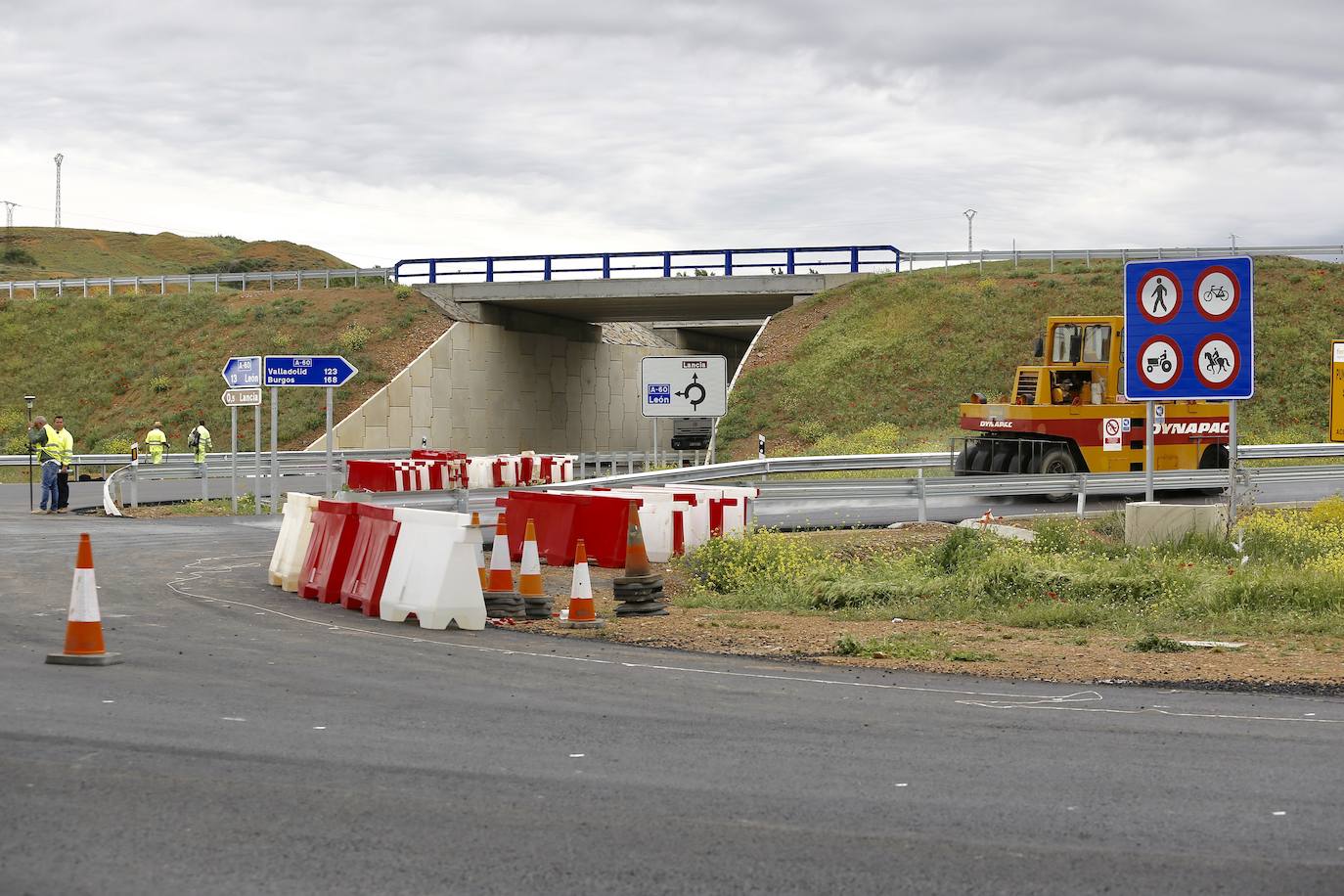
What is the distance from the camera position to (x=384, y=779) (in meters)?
6.85

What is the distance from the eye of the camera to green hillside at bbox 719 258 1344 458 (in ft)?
147

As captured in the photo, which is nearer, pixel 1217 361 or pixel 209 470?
pixel 1217 361

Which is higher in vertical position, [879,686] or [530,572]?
[530,572]

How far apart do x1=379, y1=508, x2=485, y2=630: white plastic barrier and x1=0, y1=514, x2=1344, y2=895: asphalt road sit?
1512mm

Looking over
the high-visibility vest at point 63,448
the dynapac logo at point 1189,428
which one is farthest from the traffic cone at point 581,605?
the high-visibility vest at point 63,448

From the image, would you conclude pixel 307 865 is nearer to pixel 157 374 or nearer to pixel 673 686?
pixel 673 686

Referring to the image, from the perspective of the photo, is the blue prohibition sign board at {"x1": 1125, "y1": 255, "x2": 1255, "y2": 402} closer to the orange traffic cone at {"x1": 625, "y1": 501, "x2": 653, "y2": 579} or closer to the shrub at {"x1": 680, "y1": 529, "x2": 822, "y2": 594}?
the shrub at {"x1": 680, "y1": 529, "x2": 822, "y2": 594}

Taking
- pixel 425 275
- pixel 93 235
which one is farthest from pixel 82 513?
pixel 93 235

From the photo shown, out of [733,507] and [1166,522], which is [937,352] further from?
[1166,522]

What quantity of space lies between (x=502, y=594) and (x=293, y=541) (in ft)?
11.7

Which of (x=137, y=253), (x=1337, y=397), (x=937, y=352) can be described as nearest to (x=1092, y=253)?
(x=937, y=352)

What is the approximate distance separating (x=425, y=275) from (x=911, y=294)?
1765 centimetres

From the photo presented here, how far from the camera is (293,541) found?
1573 cm

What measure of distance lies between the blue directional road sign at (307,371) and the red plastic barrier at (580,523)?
7.18 metres
